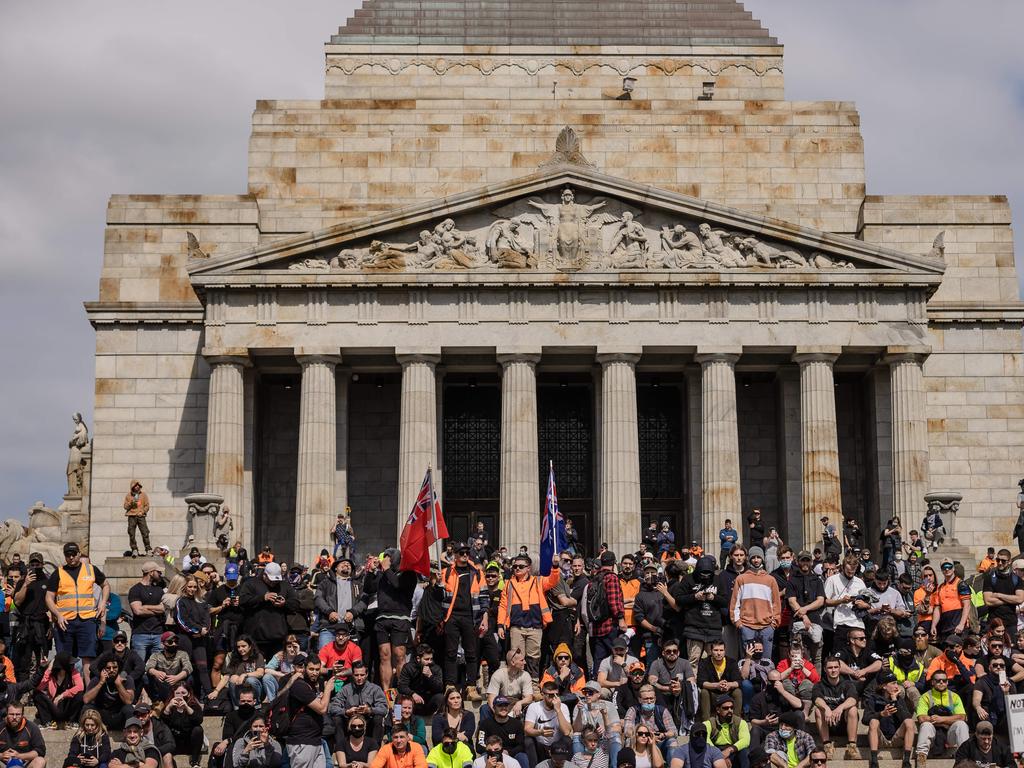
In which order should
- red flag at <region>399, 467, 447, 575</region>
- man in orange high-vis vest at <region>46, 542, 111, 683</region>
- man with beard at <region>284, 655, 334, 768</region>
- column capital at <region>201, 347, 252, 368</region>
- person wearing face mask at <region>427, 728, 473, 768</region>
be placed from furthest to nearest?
column capital at <region>201, 347, 252, 368</region>, red flag at <region>399, 467, 447, 575</region>, man in orange high-vis vest at <region>46, 542, 111, 683</region>, man with beard at <region>284, 655, 334, 768</region>, person wearing face mask at <region>427, 728, 473, 768</region>

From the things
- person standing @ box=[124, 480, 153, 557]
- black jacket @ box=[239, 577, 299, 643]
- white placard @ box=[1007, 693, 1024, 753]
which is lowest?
white placard @ box=[1007, 693, 1024, 753]

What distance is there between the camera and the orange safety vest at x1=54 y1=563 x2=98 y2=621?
1146 inches

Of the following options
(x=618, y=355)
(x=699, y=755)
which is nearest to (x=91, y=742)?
(x=699, y=755)

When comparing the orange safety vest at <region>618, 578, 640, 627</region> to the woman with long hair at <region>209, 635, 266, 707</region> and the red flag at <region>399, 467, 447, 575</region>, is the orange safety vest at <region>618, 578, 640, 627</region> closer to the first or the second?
the red flag at <region>399, 467, 447, 575</region>

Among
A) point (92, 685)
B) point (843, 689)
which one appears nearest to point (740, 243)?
point (843, 689)

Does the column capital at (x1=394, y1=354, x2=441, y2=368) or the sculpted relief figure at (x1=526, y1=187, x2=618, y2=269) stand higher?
the sculpted relief figure at (x1=526, y1=187, x2=618, y2=269)

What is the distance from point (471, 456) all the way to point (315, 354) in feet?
22.1

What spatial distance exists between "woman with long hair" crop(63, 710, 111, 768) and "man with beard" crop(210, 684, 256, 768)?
5.05 ft

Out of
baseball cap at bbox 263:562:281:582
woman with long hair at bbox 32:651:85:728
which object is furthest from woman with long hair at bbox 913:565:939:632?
woman with long hair at bbox 32:651:85:728

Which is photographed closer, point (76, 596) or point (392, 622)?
point (392, 622)

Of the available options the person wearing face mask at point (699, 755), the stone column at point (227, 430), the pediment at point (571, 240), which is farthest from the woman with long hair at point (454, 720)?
the pediment at point (571, 240)

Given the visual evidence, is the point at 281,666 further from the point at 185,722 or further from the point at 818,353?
the point at 818,353

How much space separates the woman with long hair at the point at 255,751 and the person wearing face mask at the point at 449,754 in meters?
2.24

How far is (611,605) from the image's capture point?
96.4 feet
